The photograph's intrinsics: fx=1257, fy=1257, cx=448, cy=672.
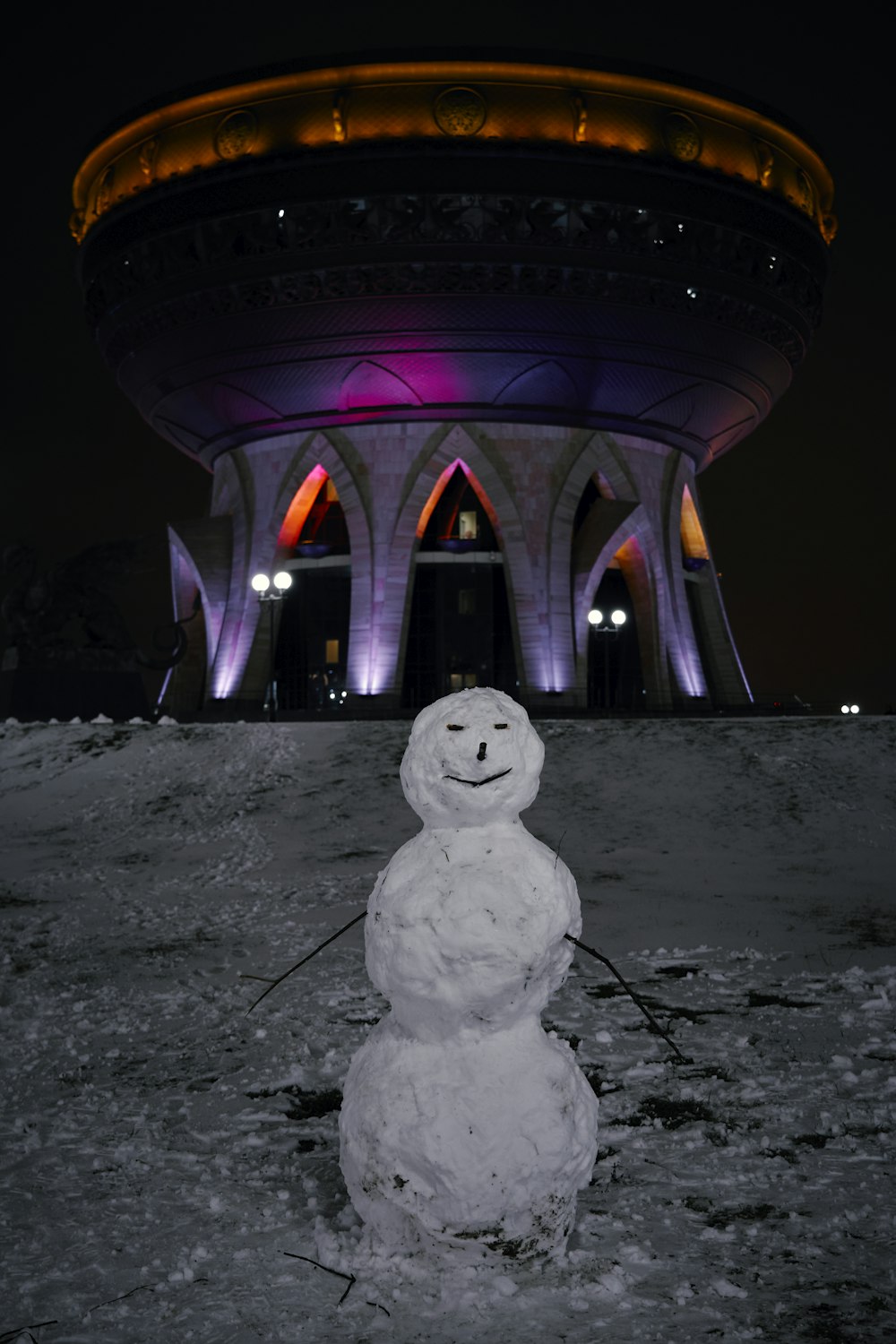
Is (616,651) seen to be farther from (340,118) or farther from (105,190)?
(105,190)

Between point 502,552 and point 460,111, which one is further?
point 502,552

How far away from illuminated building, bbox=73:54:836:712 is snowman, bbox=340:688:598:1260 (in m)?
35.8

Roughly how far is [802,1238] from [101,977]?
26.4 ft

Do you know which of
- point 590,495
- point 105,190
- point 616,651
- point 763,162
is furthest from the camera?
point 590,495

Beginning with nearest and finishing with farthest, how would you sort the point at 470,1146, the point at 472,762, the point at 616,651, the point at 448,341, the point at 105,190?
the point at 470,1146
the point at 472,762
the point at 448,341
the point at 105,190
the point at 616,651

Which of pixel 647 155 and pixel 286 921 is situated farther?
pixel 647 155

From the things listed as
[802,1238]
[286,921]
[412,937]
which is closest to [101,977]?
[286,921]

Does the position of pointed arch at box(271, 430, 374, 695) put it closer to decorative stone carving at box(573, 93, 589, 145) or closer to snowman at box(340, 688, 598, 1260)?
decorative stone carving at box(573, 93, 589, 145)

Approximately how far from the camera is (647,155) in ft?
135

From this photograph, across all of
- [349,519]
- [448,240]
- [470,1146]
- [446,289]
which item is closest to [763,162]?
[448,240]

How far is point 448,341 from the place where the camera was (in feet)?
140

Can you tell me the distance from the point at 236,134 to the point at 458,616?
60.1ft

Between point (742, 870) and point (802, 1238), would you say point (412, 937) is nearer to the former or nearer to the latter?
point (802, 1238)

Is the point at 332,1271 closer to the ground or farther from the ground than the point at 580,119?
closer to the ground
